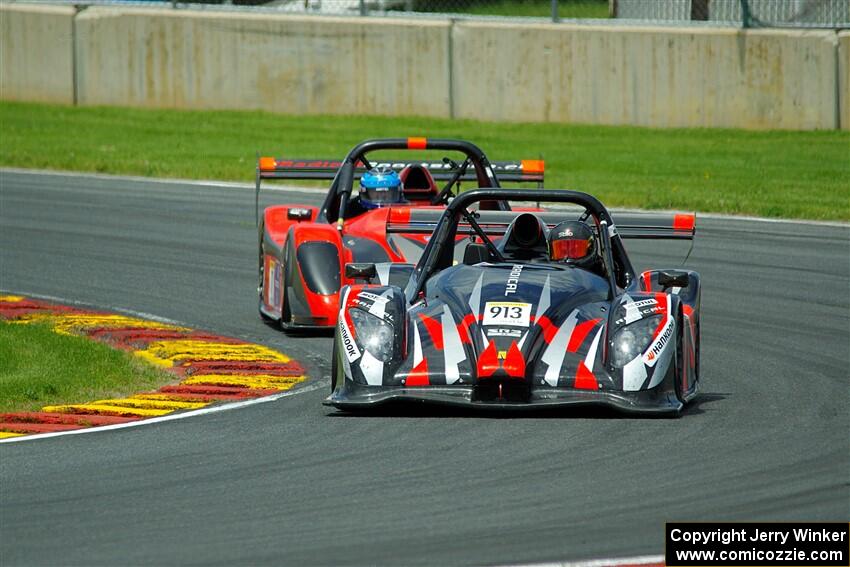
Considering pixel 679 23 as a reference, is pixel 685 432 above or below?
below

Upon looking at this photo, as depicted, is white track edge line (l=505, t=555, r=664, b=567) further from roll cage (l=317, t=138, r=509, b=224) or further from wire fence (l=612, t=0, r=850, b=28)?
wire fence (l=612, t=0, r=850, b=28)

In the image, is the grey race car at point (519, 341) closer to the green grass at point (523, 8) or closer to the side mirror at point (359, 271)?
the side mirror at point (359, 271)

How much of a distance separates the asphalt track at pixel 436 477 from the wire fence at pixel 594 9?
11.6 meters

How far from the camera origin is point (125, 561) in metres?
5.98

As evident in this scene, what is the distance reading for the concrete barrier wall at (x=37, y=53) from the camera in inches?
1045

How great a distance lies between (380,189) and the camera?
13.2 m

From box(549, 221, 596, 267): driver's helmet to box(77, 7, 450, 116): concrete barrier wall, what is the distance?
15.1m

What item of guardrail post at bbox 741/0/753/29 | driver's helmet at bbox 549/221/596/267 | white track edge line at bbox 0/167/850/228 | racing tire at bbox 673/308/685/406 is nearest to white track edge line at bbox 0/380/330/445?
driver's helmet at bbox 549/221/596/267

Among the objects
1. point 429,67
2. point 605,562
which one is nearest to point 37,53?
point 429,67

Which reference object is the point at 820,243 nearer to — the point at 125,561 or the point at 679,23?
the point at 679,23

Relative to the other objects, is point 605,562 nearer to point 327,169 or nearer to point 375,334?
point 375,334

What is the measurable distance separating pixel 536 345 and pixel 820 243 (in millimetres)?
8558

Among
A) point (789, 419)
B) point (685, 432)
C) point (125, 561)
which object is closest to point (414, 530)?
point (125, 561)

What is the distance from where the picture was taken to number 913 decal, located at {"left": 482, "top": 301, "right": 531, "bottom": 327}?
8.60 m
